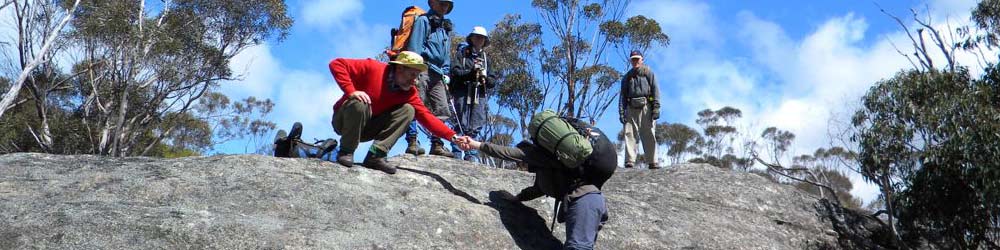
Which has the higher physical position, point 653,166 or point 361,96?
point 653,166

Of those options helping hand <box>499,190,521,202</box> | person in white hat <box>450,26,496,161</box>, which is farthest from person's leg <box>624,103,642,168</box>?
helping hand <box>499,190,521,202</box>

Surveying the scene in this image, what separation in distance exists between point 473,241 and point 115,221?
6.93ft

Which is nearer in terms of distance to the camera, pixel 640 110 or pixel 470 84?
pixel 470 84

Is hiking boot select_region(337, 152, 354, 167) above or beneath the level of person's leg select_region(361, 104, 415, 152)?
beneath

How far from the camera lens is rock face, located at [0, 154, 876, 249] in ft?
14.4

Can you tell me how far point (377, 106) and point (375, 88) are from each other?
15cm

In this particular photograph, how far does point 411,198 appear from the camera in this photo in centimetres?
554

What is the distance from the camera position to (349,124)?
5840 mm

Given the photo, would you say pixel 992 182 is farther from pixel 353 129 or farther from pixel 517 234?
pixel 353 129

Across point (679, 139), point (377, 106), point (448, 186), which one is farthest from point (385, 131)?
point (679, 139)

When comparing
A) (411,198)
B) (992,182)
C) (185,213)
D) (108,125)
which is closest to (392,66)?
(411,198)

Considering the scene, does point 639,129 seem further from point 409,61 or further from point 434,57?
point 409,61

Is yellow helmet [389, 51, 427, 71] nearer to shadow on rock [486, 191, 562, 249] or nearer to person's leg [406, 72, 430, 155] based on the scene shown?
shadow on rock [486, 191, 562, 249]

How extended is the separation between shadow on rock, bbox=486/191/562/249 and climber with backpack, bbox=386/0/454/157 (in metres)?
1.62
